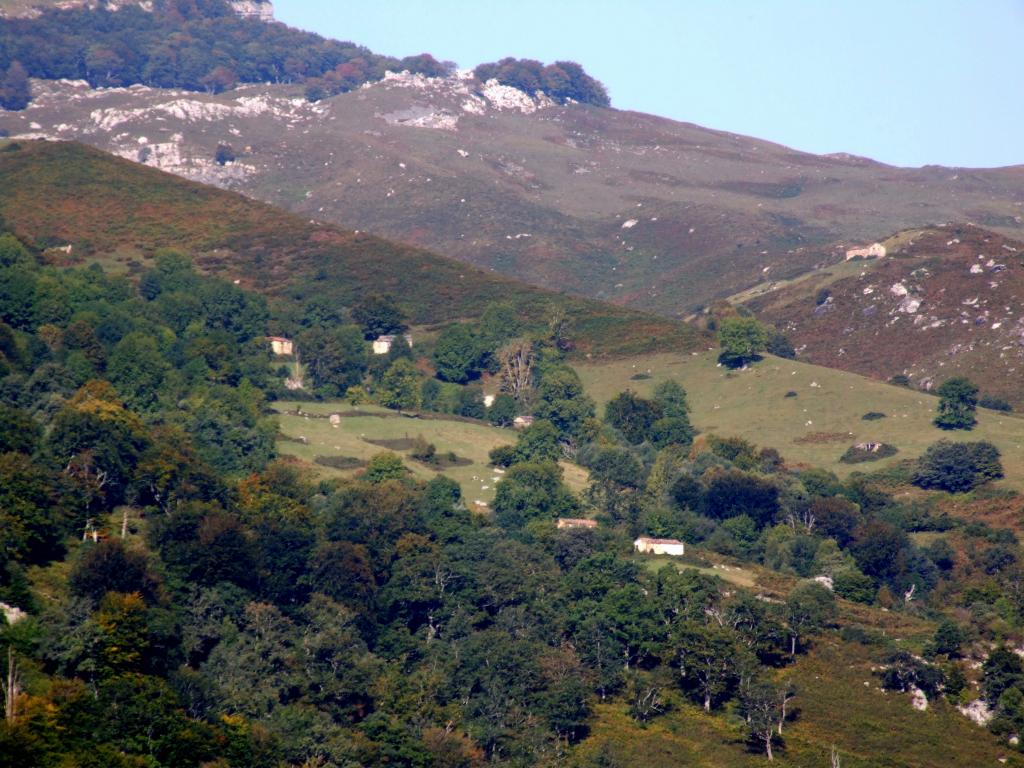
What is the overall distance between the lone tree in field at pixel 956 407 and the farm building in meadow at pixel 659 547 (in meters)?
43.0

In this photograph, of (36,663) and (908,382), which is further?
(908,382)

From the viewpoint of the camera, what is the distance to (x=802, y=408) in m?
148

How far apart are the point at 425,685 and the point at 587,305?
112 metres

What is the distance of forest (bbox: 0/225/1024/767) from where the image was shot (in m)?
67.8

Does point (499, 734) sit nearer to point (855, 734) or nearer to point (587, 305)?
point (855, 734)

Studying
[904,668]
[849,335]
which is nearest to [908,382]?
[849,335]

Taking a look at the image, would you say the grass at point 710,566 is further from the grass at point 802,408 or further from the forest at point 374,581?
the grass at point 802,408

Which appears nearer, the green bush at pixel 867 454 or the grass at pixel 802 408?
the green bush at pixel 867 454

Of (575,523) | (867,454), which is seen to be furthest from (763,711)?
(867,454)

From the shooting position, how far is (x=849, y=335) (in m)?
193

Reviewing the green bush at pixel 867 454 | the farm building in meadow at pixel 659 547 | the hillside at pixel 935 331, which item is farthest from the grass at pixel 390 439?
the hillside at pixel 935 331

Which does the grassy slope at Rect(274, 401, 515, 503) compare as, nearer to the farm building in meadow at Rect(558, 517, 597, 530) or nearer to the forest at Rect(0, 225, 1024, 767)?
the forest at Rect(0, 225, 1024, 767)

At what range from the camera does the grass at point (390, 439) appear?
380 ft

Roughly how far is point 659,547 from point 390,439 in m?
29.1
